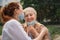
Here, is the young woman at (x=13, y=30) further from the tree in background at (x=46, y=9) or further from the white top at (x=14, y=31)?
the tree in background at (x=46, y=9)

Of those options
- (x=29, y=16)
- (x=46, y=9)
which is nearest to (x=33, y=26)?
(x=29, y=16)

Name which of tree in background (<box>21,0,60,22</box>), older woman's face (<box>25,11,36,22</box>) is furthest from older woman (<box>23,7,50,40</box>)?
tree in background (<box>21,0,60,22</box>)

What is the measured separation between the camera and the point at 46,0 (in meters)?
18.8

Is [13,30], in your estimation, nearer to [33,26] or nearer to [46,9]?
[33,26]

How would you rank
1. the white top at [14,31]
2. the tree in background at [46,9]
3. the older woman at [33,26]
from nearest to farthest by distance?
1. the white top at [14,31]
2. the older woman at [33,26]
3. the tree in background at [46,9]


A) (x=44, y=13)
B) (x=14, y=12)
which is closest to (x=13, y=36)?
(x=14, y=12)

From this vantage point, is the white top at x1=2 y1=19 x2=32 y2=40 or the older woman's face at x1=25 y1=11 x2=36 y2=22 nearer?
the white top at x1=2 y1=19 x2=32 y2=40

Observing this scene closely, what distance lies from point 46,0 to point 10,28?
16095 mm

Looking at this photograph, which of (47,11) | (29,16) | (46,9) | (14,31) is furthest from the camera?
(47,11)

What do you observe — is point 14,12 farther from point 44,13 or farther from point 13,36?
point 44,13

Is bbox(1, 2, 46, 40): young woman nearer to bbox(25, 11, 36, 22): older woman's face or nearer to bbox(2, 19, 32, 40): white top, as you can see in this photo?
bbox(2, 19, 32, 40): white top

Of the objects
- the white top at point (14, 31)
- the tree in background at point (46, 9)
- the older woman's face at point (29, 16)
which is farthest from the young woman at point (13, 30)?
the tree in background at point (46, 9)

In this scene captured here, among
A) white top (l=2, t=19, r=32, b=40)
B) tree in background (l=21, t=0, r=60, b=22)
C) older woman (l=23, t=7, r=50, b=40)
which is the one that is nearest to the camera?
white top (l=2, t=19, r=32, b=40)

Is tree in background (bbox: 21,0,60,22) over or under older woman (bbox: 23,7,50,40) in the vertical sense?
under
